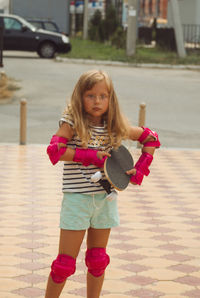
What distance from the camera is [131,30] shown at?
3297 centimetres

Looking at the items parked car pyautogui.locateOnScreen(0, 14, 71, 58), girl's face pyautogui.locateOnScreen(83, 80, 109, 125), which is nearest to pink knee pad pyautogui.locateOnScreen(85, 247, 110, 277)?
girl's face pyautogui.locateOnScreen(83, 80, 109, 125)

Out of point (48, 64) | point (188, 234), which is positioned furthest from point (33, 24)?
point (188, 234)

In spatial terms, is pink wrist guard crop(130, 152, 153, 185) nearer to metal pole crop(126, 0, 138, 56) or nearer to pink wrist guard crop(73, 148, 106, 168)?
pink wrist guard crop(73, 148, 106, 168)

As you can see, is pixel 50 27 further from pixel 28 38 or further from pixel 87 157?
pixel 87 157

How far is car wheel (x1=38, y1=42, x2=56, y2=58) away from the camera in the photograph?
31.4m

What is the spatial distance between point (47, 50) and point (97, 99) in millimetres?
27595

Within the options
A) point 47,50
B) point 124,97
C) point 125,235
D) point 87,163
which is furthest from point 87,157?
point 47,50

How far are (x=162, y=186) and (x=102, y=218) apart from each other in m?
5.34

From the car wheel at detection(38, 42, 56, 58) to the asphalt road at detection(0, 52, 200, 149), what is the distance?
121 cm

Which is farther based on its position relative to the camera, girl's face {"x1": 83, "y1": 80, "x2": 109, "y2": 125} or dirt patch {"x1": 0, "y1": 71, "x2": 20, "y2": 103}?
dirt patch {"x1": 0, "y1": 71, "x2": 20, "y2": 103}

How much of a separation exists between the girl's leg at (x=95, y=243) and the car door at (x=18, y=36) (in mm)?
27280

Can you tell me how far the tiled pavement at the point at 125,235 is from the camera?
5.26 metres

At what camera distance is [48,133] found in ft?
47.5

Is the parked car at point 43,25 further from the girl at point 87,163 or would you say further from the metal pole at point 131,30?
the girl at point 87,163
